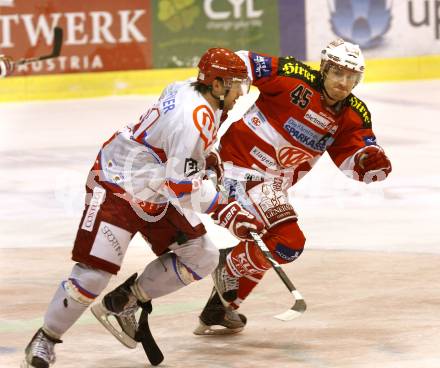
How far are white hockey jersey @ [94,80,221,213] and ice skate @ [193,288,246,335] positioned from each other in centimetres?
86

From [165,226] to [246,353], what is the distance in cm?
69

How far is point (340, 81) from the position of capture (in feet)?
17.8

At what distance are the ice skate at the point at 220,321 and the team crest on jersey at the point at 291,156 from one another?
2.46ft

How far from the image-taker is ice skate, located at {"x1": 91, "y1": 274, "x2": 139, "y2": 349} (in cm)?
485

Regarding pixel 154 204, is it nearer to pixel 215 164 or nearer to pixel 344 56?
pixel 215 164

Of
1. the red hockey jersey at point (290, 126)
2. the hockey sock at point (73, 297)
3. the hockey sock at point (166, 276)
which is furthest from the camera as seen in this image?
the red hockey jersey at point (290, 126)

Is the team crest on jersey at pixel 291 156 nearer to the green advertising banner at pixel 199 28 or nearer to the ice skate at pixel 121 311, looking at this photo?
the ice skate at pixel 121 311

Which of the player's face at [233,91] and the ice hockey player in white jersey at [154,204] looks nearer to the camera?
the ice hockey player in white jersey at [154,204]

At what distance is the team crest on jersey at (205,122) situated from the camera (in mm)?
4469

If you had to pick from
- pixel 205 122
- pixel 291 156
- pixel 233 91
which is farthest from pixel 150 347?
pixel 291 156

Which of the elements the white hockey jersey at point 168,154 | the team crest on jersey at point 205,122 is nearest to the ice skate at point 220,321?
the white hockey jersey at point 168,154

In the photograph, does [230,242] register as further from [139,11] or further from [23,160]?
[139,11]

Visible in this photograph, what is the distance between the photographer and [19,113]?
1135 cm

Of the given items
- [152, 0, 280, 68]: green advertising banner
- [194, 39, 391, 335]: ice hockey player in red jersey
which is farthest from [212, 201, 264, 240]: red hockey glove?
[152, 0, 280, 68]: green advertising banner
